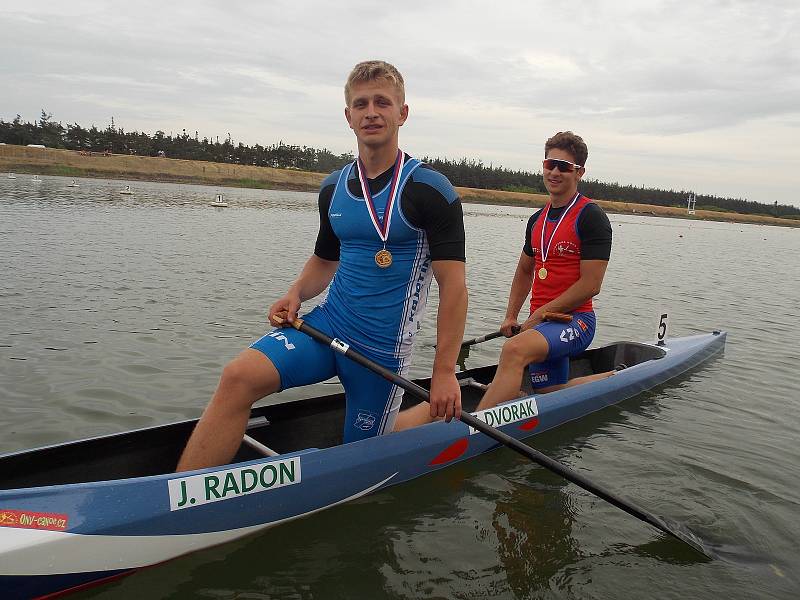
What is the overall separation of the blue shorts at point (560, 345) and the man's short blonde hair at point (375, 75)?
319 cm

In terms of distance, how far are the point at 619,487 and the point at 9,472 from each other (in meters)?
4.89

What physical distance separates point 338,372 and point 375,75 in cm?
195

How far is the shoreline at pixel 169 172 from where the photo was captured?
6788cm

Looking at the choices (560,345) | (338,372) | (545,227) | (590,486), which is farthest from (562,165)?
(338,372)

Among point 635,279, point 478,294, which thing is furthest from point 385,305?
point 635,279

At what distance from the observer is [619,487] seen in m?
5.69

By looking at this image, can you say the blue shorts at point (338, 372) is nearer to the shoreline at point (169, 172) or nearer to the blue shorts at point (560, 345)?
the blue shorts at point (560, 345)

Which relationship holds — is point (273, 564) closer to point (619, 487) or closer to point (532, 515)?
point (532, 515)

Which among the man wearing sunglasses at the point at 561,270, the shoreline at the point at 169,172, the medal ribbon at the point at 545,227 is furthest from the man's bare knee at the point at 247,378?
the shoreline at the point at 169,172

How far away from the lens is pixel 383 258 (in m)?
3.98

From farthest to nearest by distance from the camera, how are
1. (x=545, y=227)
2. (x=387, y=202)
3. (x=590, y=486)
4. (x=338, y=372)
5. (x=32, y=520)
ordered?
(x=545, y=227), (x=590, y=486), (x=338, y=372), (x=387, y=202), (x=32, y=520)

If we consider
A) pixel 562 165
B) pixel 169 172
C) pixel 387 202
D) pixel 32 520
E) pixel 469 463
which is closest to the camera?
pixel 32 520

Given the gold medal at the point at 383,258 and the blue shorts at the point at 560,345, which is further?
the blue shorts at the point at 560,345

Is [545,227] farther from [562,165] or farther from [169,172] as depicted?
[169,172]
